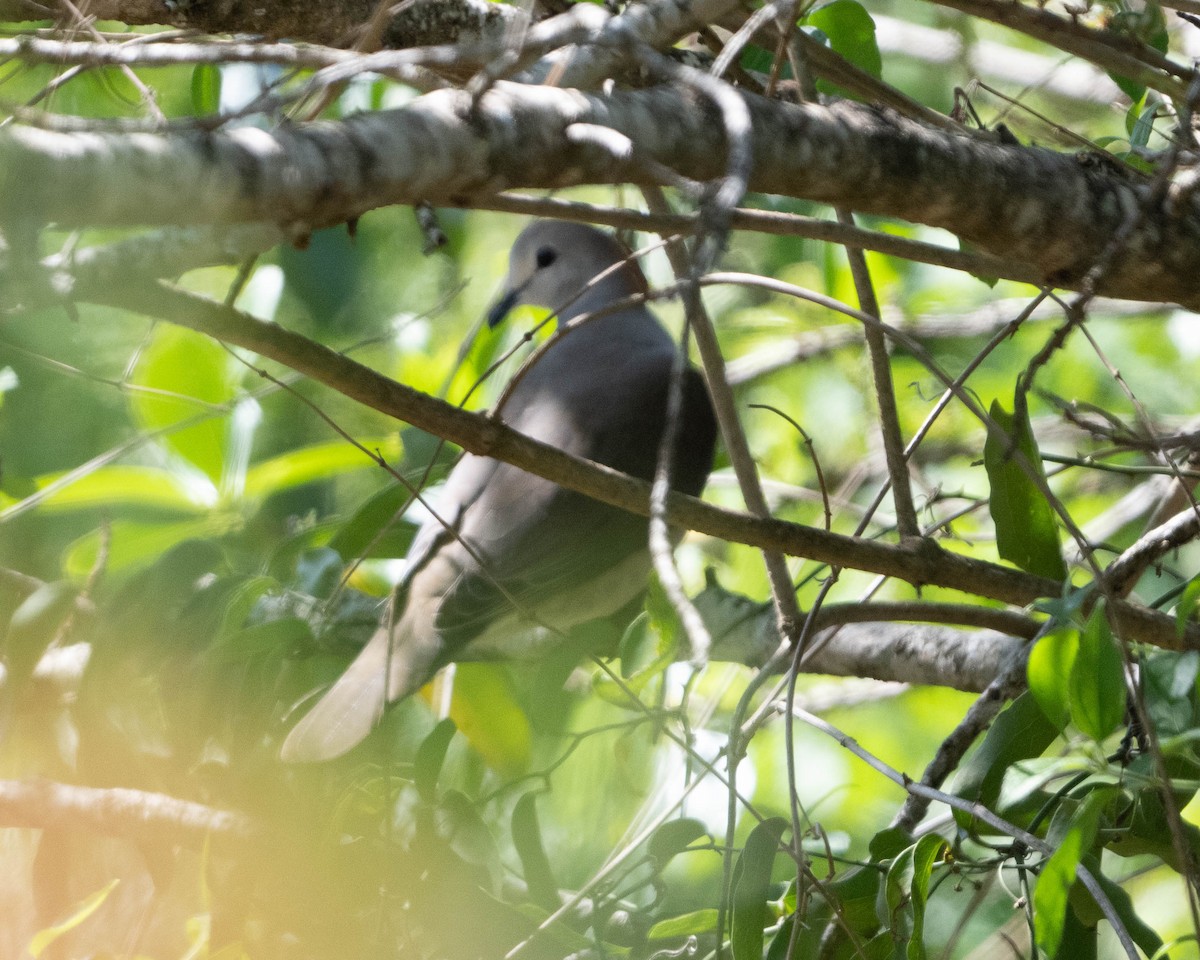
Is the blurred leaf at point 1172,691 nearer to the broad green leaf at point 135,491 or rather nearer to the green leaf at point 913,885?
the green leaf at point 913,885

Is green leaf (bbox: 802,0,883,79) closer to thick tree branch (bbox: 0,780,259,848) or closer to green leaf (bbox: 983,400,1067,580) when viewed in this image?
green leaf (bbox: 983,400,1067,580)

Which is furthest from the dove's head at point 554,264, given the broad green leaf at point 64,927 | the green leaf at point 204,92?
the broad green leaf at point 64,927

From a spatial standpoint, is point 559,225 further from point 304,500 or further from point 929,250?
point 929,250

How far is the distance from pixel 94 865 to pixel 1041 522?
1097 millimetres

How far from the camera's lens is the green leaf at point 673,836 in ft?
4.58

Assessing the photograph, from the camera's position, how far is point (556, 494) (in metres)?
2.99

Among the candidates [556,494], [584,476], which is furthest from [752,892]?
[556,494]

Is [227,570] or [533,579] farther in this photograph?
[533,579]

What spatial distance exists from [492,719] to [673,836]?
1.44ft

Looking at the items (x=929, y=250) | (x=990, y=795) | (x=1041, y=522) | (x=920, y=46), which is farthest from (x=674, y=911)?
(x=920, y=46)

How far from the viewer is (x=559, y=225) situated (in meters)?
3.50

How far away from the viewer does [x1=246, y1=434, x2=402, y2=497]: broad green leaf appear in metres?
1.96

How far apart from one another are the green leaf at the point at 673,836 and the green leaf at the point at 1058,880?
0.49 meters

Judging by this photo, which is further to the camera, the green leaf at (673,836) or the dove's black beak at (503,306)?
the dove's black beak at (503,306)
